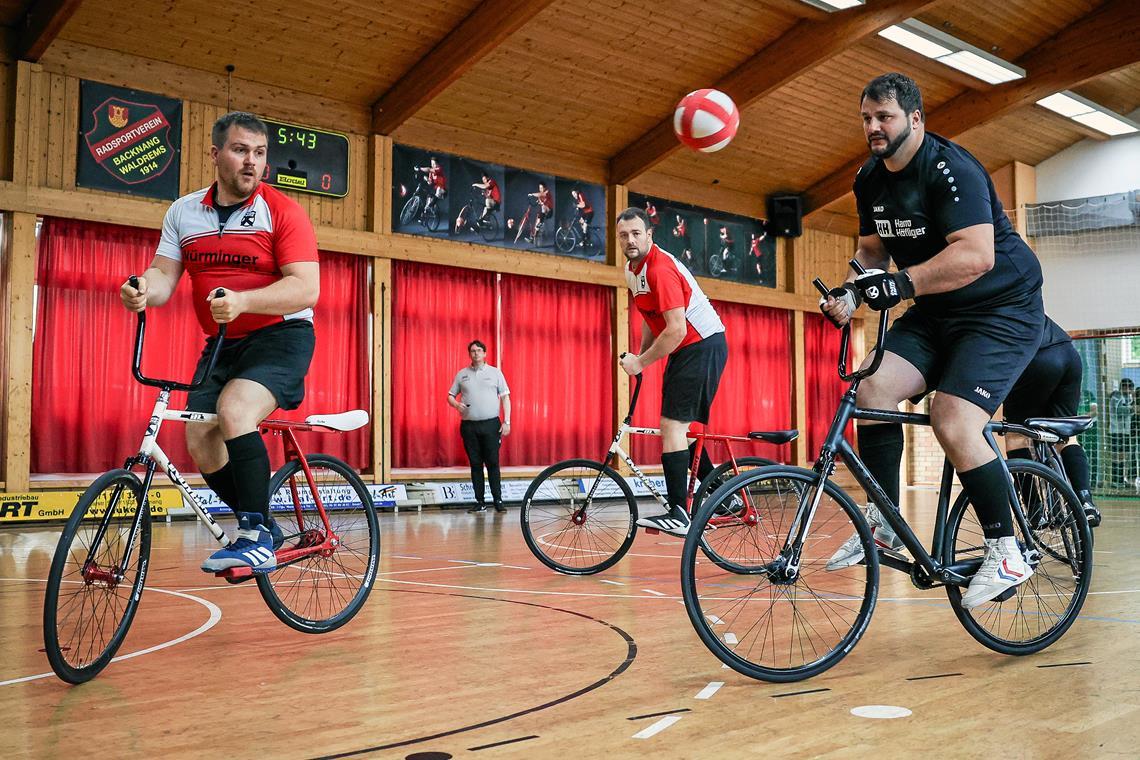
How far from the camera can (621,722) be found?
2.21 m

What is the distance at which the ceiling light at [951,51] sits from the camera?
1172 centimetres

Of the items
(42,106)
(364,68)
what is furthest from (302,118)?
(42,106)

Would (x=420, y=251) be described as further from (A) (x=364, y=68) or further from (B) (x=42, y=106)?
(B) (x=42, y=106)

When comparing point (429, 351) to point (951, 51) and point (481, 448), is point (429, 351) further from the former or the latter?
point (951, 51)

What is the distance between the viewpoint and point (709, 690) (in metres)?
2.51

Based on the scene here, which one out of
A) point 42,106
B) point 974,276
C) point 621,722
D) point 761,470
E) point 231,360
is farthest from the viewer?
point 42,106

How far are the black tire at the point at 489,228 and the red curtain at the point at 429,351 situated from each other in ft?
1.57

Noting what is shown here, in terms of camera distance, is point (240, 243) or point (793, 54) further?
point (793, 54)

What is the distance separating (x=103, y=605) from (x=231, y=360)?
32.9 inches

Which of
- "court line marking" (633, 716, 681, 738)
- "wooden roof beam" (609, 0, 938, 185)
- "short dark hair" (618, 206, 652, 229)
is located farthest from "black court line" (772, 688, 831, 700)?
"wooden roof beam" (609, 0, 938, 185)

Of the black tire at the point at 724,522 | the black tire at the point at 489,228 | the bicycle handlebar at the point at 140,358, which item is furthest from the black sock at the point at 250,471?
the black tire at the point at 489,228

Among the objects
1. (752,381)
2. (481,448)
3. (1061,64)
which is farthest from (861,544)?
(752,381)

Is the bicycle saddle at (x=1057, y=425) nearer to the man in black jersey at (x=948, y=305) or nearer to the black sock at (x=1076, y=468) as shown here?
the man in black jersey at (x=948, y=305)

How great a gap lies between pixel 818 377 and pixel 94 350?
1124 centimetres
